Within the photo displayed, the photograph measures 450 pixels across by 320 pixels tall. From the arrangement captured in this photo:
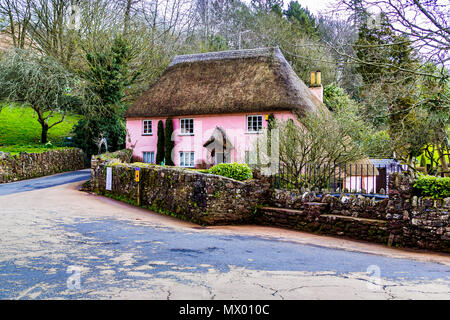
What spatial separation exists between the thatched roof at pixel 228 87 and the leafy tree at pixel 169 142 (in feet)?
2.26

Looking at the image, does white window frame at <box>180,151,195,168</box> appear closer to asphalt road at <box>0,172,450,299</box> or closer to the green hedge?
asphalt road at <box>0,172,450,299</box>

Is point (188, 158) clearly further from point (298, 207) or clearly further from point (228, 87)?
point (298, 207)

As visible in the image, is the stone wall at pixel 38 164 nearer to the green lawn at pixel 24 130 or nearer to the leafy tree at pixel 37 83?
the leafy tree at pixel 37 83

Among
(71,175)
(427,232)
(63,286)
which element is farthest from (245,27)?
(63,286)

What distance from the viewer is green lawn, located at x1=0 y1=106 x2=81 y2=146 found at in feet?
106

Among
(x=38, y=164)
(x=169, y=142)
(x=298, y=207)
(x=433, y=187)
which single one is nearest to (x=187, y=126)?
(x=169, y=142)

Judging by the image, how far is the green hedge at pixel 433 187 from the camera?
10297 millimetres

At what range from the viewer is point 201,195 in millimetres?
13266

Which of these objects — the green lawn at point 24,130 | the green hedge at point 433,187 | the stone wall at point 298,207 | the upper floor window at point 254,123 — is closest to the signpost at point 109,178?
the stone wall at point 298,207

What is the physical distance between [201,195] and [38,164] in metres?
14.6

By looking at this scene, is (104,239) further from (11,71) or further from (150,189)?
(11,71)

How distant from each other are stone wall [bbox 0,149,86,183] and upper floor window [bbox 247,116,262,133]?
12031 mm

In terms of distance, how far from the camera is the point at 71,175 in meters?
25.2
